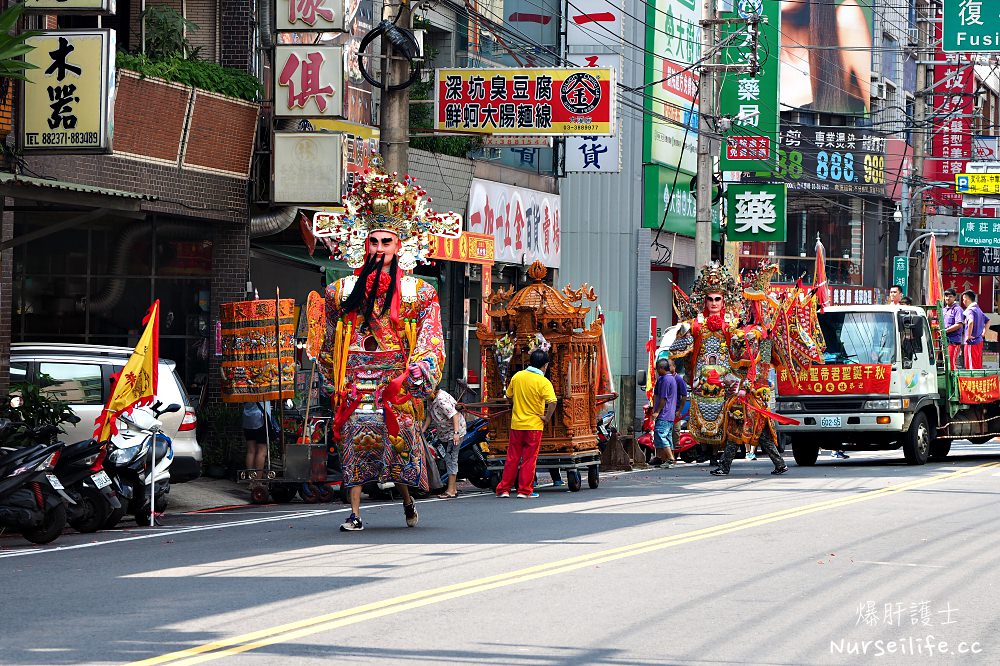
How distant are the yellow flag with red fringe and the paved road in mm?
1180

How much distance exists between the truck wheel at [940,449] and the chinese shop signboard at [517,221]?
26.1 ft

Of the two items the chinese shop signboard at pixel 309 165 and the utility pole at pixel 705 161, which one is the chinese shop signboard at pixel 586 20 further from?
the chinese shop signboard at pixel 309 165

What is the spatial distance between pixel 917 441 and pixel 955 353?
3577mm

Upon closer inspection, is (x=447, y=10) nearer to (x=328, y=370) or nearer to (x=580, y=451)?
(x=580, y=451)

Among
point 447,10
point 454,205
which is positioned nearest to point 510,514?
point 454,205

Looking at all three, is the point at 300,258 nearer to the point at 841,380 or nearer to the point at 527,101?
the point at 527,101

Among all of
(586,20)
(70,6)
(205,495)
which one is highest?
(586,20)

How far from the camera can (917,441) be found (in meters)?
25.2

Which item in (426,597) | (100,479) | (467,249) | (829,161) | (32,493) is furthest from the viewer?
(829,161)

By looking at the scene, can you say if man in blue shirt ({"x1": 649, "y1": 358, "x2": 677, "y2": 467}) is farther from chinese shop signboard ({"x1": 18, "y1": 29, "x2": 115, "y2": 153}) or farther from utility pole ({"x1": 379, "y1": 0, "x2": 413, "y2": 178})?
chinese shop signboard ({"x1": 18, "y1": 29, "x2": 115, "y2": 153})

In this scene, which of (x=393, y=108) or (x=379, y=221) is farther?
(x=393, y=108)

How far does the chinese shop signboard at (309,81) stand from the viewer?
2173 centimetres

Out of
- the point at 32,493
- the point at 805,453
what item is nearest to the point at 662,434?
the point at 805,453

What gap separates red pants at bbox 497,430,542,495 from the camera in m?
18.7
